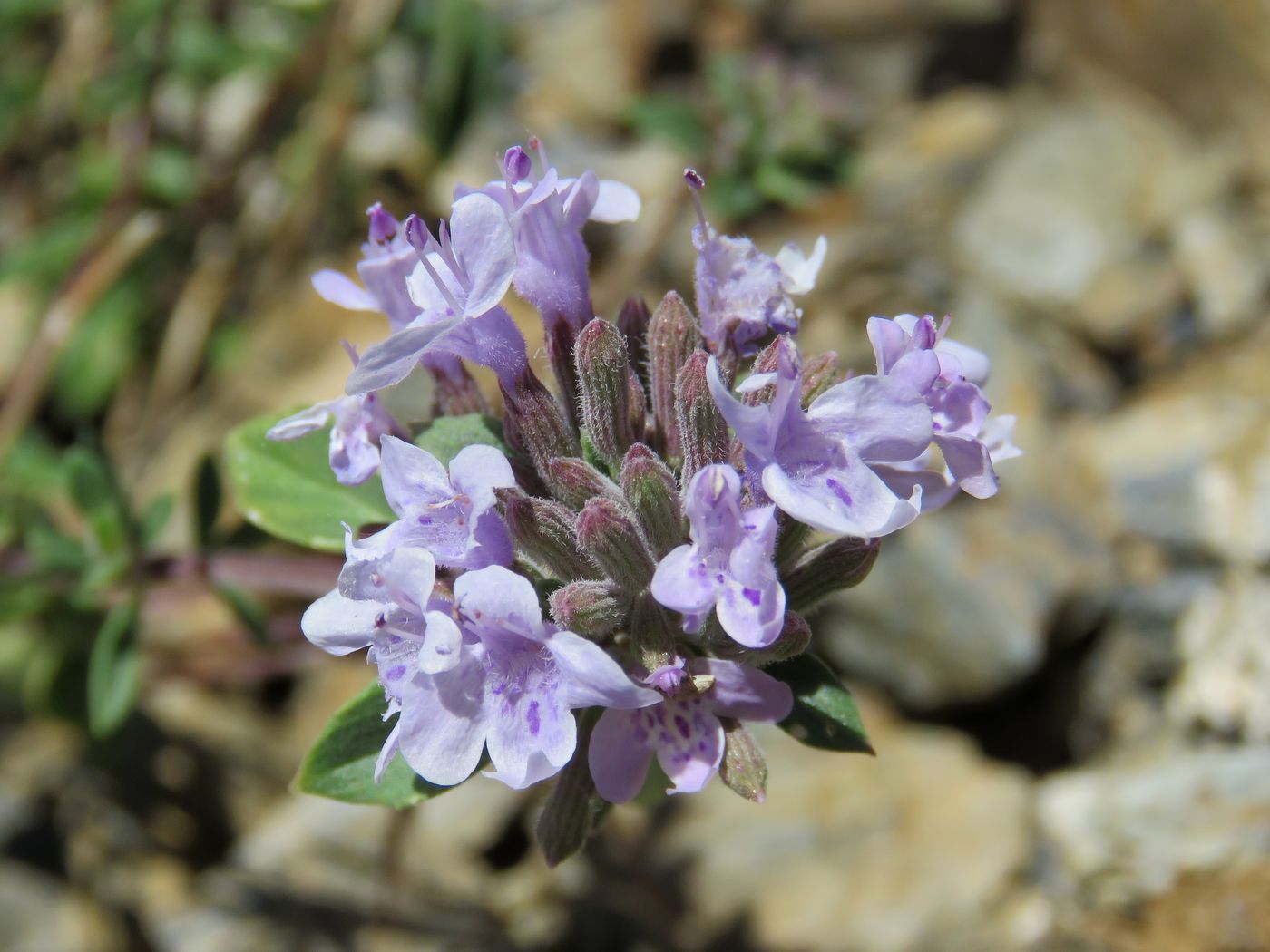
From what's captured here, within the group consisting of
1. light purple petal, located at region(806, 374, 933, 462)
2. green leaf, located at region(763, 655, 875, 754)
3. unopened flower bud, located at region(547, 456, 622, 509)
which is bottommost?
green leaf, located at region(763, 655, 875, 754)

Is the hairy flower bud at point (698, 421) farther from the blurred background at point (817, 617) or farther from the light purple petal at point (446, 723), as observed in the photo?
the blurred background at point (817, 617)

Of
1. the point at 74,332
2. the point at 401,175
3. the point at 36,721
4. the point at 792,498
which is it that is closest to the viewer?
the point at 792,498

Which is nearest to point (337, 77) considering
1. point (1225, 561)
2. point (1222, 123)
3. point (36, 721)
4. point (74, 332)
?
point (74, 332)

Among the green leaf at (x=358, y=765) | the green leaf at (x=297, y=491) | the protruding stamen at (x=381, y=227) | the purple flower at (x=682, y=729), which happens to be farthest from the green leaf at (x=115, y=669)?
the purple flower at (x=682, y=729)

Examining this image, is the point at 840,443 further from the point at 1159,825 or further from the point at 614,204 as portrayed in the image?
the point at 1159,825

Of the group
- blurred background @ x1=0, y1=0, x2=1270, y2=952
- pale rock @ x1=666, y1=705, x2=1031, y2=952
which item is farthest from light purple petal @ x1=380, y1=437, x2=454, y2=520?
pale rock @ x1=666, y1=705, x2=1031, y2=952

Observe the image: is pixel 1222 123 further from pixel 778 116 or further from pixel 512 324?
pixel 512 324

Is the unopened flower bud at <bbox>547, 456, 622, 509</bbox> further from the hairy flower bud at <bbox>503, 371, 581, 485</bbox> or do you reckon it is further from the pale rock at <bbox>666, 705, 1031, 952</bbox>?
the pale rock at <bbox>666, 705, 1031, 952</bbox>
